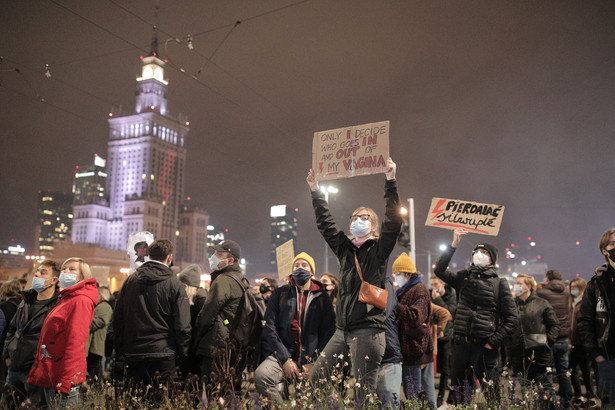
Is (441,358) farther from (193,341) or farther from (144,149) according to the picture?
(144,149)

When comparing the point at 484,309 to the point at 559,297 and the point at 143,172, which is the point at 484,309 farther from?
the point at 143,172

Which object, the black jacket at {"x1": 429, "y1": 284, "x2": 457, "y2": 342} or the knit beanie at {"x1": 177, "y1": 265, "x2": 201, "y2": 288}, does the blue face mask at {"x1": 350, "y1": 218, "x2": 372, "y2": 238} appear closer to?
the knit beanie at {"x1": 177, "y1": 265, "x2": 201, "y2": 288}

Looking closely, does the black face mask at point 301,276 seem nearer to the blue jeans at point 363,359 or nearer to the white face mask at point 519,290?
the blue jeans at point 363,359

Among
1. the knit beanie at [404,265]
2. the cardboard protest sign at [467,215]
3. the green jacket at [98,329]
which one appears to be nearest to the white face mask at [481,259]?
the knit beanie at [404,265]

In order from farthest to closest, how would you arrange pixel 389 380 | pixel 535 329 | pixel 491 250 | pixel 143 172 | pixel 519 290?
pixel 143 172, pixel 519 290, pixel 535 329, pixel 491 250, pixel 389 380

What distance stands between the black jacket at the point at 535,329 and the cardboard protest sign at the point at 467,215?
1.28 metres

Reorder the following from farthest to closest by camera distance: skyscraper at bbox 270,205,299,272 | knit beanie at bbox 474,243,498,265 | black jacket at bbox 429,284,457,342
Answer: skyscraper at bbox 270,205,299,272
black jacket at bbox 429,284,457,342
knit beanie at bbox 474,243,498,265

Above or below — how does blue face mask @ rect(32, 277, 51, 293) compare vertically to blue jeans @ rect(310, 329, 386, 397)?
above

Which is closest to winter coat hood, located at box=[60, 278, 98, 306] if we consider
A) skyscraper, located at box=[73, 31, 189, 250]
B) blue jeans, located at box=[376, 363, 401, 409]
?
blue jeans, located at box=[376, 363, 401, 409]

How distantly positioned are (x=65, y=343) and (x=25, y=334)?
76cm

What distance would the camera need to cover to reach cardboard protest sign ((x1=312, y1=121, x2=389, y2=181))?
625 centimetres

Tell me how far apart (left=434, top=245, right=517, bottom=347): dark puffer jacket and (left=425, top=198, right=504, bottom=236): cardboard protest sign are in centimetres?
155

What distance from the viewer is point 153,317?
19.2ft

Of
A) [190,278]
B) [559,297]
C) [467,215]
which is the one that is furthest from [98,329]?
[559,297]
